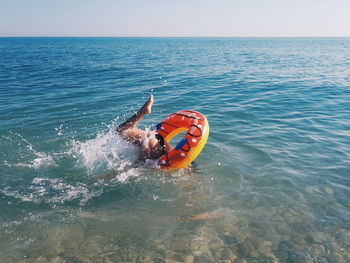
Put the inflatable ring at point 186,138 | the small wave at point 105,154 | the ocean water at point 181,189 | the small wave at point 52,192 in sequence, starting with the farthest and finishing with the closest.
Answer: the small wave at point 105,154
the inflatable ring at point 186,138
the small wave at point 52,192
the ocean water at point 181,189

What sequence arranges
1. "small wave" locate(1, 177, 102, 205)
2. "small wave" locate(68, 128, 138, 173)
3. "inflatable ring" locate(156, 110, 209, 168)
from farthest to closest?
"small wave" locate(68, 128, 138, 173) → "inflatable ring" locate(156, 110, 209, 168) → "small wave" locate(1, 177, 102, 205)

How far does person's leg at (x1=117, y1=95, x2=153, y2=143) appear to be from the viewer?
6.43 metres

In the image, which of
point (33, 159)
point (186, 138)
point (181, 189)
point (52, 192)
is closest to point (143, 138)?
point (186, 138)

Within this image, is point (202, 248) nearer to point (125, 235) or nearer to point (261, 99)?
point (125, 235)

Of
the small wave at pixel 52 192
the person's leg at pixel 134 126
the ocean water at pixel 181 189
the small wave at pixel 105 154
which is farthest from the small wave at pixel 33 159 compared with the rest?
the person's leg at pixel 134 126

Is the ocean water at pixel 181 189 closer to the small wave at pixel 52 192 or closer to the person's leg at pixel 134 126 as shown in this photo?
the small wave at pixel 52 192

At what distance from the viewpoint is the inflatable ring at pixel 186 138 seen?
6.39m

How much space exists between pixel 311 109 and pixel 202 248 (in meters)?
9.08

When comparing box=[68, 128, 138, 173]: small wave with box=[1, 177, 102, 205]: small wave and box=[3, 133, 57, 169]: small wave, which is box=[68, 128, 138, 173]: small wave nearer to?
box=[3, 133, 57, 169]: small wave

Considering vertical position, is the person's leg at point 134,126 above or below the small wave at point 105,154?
above

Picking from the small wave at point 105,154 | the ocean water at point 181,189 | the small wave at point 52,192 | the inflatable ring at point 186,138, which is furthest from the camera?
the small wave at point 105,154

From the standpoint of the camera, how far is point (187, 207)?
18.1 feet

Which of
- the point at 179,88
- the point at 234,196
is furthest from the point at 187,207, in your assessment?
the point at 179,88

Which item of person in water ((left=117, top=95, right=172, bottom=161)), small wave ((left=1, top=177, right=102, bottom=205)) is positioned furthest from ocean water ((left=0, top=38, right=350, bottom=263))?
person in water ((left=117, top=95, right=172, bottom=161))
